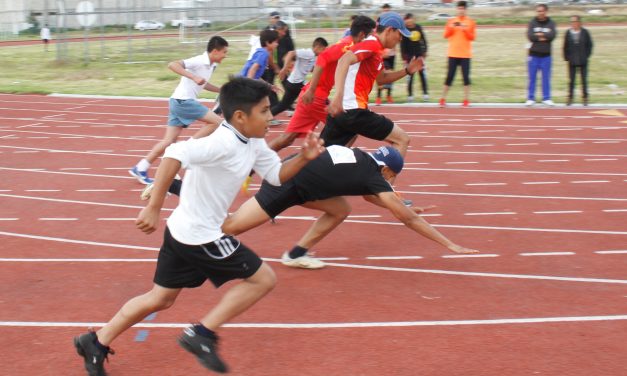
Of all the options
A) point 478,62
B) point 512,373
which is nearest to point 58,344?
point 512,373

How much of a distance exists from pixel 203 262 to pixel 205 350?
0.45m

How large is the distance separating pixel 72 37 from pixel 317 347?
26.3 m

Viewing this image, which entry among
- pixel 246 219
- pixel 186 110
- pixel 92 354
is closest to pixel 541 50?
pixel 186 110

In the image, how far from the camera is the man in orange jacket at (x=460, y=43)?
50.5ft

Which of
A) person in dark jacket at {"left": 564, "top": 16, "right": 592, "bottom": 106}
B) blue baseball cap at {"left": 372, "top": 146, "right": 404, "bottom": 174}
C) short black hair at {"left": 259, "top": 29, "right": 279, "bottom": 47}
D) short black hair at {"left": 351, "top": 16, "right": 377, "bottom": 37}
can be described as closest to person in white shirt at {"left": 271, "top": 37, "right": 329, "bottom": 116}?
short black hair at {"left": 259, "top": 29, "right": 279, "bottom": 47}

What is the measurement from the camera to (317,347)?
4867mm

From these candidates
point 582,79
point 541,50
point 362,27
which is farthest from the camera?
point 582,79

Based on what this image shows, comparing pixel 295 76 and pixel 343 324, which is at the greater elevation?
pixel 295 76

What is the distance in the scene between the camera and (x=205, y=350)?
4.19 meters

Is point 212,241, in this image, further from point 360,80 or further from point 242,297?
point 360,80

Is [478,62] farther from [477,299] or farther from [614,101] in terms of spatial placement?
[477,299]

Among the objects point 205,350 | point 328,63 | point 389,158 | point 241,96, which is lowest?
point 205,350

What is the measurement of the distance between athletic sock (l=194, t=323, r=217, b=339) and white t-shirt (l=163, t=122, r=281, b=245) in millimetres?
446

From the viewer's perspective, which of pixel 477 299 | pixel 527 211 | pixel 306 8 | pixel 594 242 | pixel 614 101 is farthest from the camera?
pixel 306 8
